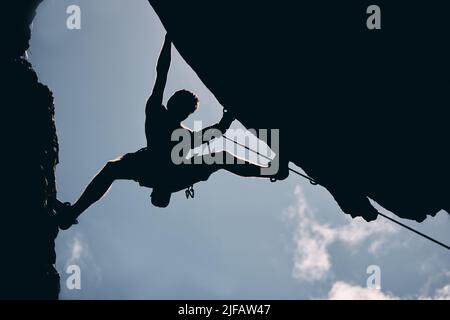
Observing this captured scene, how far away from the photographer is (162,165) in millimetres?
5883

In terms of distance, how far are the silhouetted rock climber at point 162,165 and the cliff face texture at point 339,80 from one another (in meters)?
0.54

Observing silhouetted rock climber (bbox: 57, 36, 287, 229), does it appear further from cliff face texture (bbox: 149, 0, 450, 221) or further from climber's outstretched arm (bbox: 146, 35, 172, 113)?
cliff face texture (bbox: 149, 0, 450, 221)

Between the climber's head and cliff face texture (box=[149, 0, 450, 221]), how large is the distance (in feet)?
1.28

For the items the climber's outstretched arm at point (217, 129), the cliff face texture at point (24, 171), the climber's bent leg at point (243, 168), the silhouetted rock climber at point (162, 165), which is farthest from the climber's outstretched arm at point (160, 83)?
the cliff face texture at point (24, 171)

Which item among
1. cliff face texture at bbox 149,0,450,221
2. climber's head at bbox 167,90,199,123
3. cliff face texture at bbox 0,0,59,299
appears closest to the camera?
cliff face texture at bbox 0,0,59,299

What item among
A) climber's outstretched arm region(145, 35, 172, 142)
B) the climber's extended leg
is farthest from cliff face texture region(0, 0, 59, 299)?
climber's outstretched arm region(145, 35, 172, 142)

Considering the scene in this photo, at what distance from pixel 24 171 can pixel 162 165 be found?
194cm

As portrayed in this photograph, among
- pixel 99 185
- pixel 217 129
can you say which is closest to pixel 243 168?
pixel 217 129

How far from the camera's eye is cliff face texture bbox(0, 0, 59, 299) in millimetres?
4816

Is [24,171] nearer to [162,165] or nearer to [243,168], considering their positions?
[162,165]

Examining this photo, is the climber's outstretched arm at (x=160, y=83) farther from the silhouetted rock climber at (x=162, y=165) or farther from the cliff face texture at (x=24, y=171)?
the cliff face texture at (x=24, y=171)

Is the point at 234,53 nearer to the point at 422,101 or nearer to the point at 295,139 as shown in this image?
the point at 295,139
